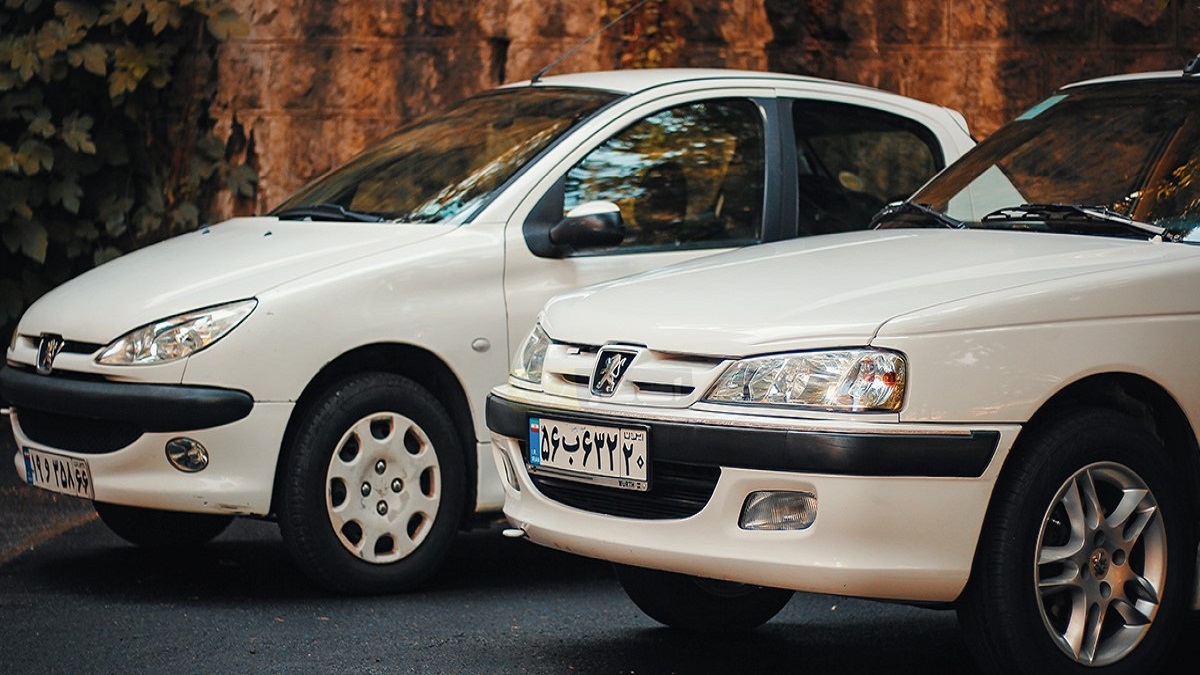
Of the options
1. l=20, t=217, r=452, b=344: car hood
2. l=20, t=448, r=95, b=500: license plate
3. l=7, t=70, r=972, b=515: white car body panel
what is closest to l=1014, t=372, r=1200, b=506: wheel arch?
l=7, t=70, r=972, b=515: white car body panel

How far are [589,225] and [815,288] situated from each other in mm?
1763

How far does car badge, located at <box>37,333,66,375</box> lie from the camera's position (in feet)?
19.5

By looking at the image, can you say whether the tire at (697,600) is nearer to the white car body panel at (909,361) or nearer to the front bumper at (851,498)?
the white car body panel at (909,361)

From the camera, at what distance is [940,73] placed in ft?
33.9

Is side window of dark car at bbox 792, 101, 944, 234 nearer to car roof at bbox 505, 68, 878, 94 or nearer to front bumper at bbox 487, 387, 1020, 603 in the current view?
car roof at bbox 505, 68, 878, 94

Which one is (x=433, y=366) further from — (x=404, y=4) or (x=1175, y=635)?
(x=404, y=4)

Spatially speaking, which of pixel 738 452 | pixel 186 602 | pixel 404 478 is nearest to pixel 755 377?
pixel 738 452

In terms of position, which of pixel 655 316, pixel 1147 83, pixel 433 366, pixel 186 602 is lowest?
pixel 186 602

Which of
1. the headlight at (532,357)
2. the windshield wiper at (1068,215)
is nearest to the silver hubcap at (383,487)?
the headlight at (532,357)

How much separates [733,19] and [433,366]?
15.9 feet

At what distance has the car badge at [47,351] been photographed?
234 inches

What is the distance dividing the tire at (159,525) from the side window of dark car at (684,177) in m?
1.79

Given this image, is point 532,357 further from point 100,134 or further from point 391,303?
point 100,134

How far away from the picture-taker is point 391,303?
5.90 meters
